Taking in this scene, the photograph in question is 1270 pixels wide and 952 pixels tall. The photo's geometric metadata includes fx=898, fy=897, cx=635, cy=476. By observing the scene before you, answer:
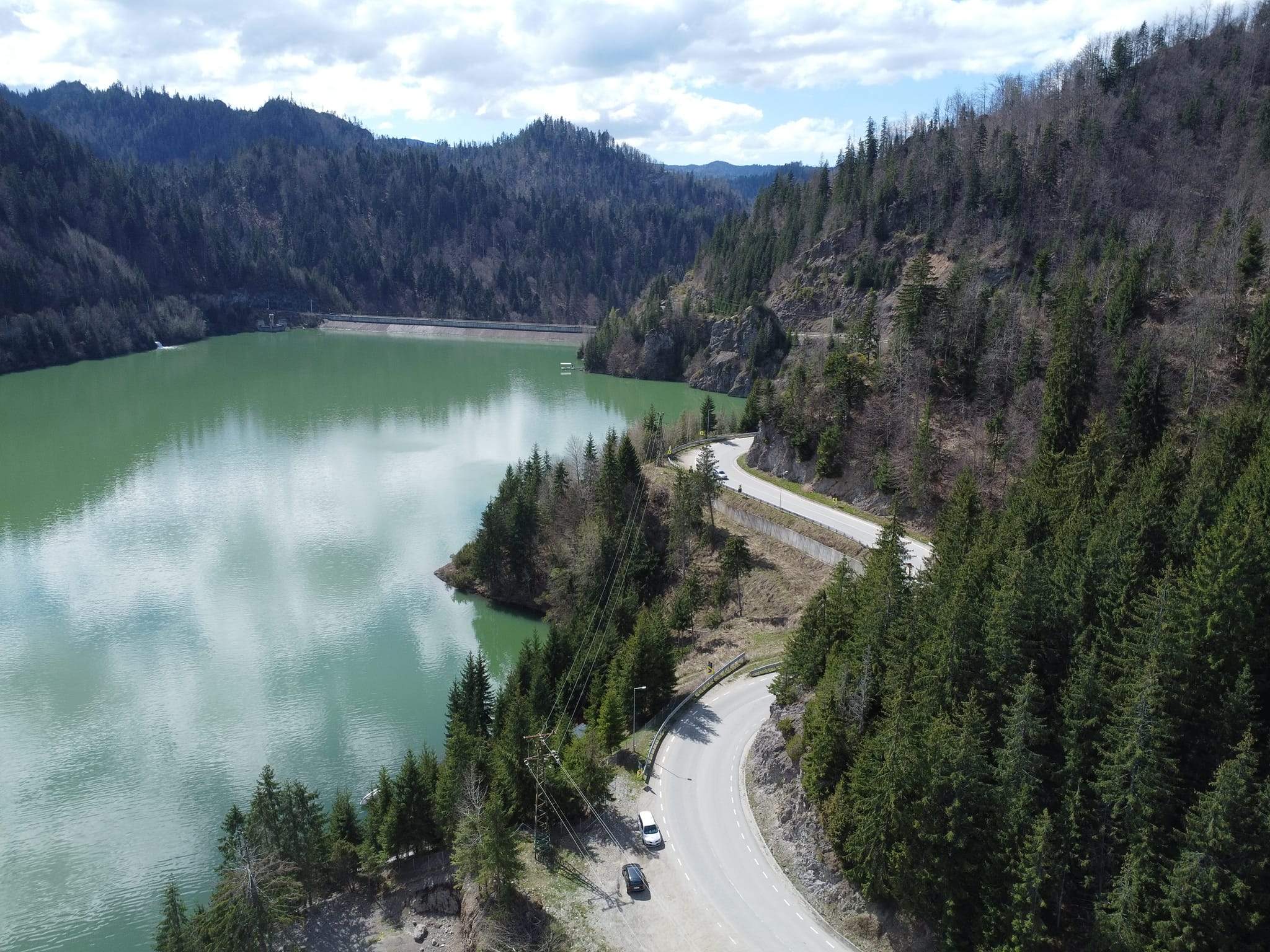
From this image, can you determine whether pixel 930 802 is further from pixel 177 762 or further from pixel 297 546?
pixel 297 546

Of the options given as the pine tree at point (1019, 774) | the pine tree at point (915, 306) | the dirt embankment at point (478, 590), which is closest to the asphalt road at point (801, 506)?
the pine tree at point (915, 306)

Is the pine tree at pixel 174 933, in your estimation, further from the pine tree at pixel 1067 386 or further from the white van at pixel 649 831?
the pine tree at pixel 1067 386

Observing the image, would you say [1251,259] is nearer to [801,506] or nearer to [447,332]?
[801,506]

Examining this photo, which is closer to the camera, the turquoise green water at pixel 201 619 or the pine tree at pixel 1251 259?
the turquoise green water at pixel 201 619

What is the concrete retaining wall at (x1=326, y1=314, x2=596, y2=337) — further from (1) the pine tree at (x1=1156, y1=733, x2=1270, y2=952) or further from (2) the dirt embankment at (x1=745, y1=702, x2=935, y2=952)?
(1) the pine tree at (x1=1156, y1=733, x2=1270, y2=952)

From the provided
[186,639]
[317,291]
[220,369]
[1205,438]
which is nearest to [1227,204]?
[1205,438]

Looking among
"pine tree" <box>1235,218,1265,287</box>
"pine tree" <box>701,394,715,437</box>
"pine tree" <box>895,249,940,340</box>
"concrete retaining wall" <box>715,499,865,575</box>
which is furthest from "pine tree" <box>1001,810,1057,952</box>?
"pine tree" <box>701,394,715,437</box>
